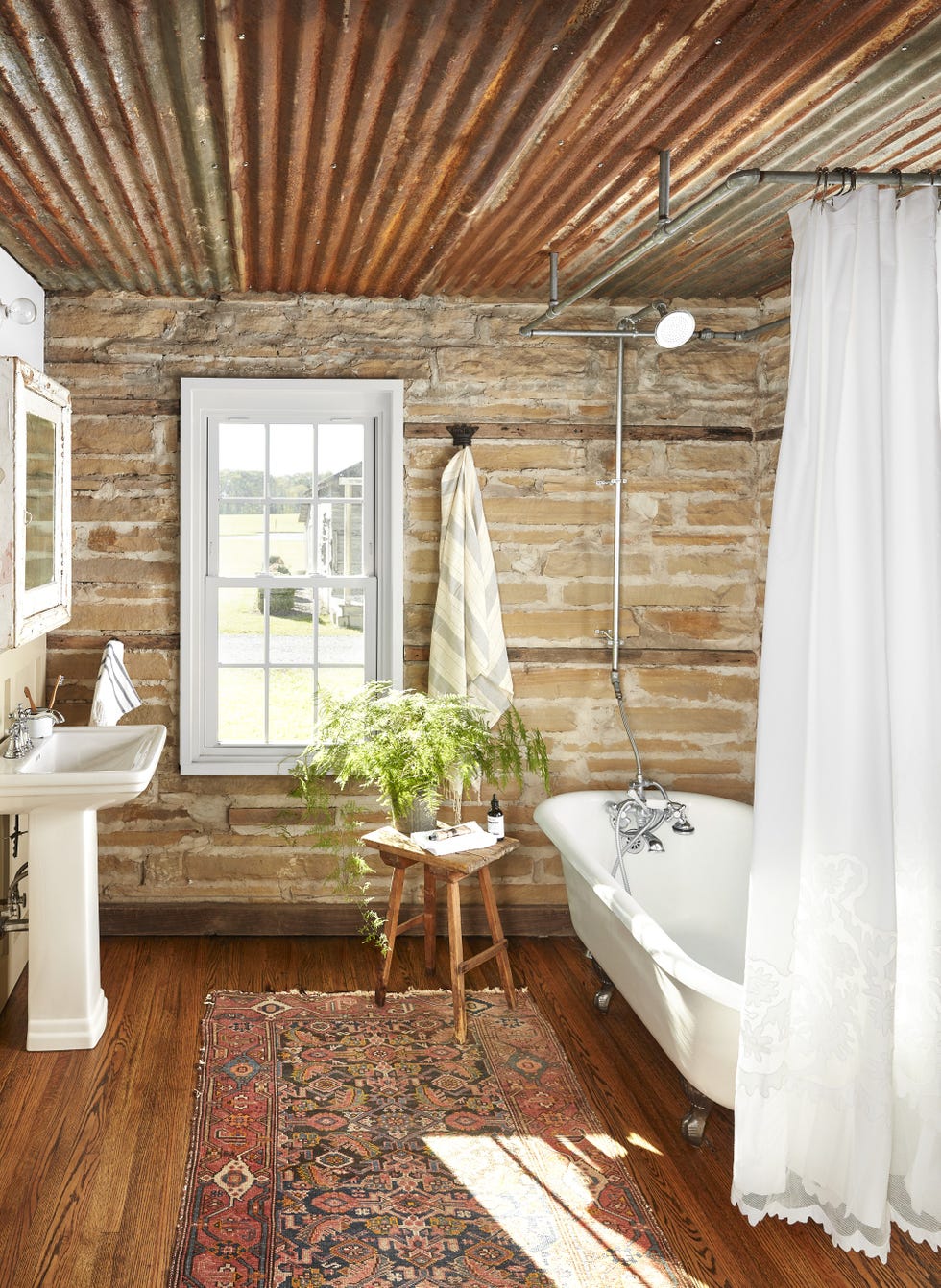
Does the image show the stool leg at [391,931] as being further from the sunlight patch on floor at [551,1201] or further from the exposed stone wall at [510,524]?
the sunlight patch on floor at [551,1201]

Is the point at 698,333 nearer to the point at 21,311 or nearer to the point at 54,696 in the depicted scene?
the point at 21,311

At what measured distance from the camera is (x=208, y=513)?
4613 mm

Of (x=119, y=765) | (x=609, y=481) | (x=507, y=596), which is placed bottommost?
(x=119, y=765)

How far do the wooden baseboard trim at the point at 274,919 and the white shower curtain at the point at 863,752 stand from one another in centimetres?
226

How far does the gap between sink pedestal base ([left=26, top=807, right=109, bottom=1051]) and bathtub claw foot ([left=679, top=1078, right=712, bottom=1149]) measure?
1934 mm

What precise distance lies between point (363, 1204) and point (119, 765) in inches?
64.3

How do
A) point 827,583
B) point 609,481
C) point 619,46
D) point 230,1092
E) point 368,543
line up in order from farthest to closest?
Result: point 368,543
point 609,481
point 230,1092
point 827,583
point 619,46

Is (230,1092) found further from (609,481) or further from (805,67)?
(805,67)

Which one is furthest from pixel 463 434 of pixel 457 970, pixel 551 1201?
pixel 551 1201

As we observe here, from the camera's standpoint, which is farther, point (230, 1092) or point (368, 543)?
point (368, 543)

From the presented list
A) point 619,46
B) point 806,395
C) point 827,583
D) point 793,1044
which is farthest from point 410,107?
point 793,1044

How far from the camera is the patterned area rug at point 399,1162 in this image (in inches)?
99.3

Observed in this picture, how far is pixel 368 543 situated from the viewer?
15.5ft

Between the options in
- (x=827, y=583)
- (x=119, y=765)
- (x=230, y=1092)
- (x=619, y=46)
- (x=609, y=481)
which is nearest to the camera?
(x=619, y=46)
